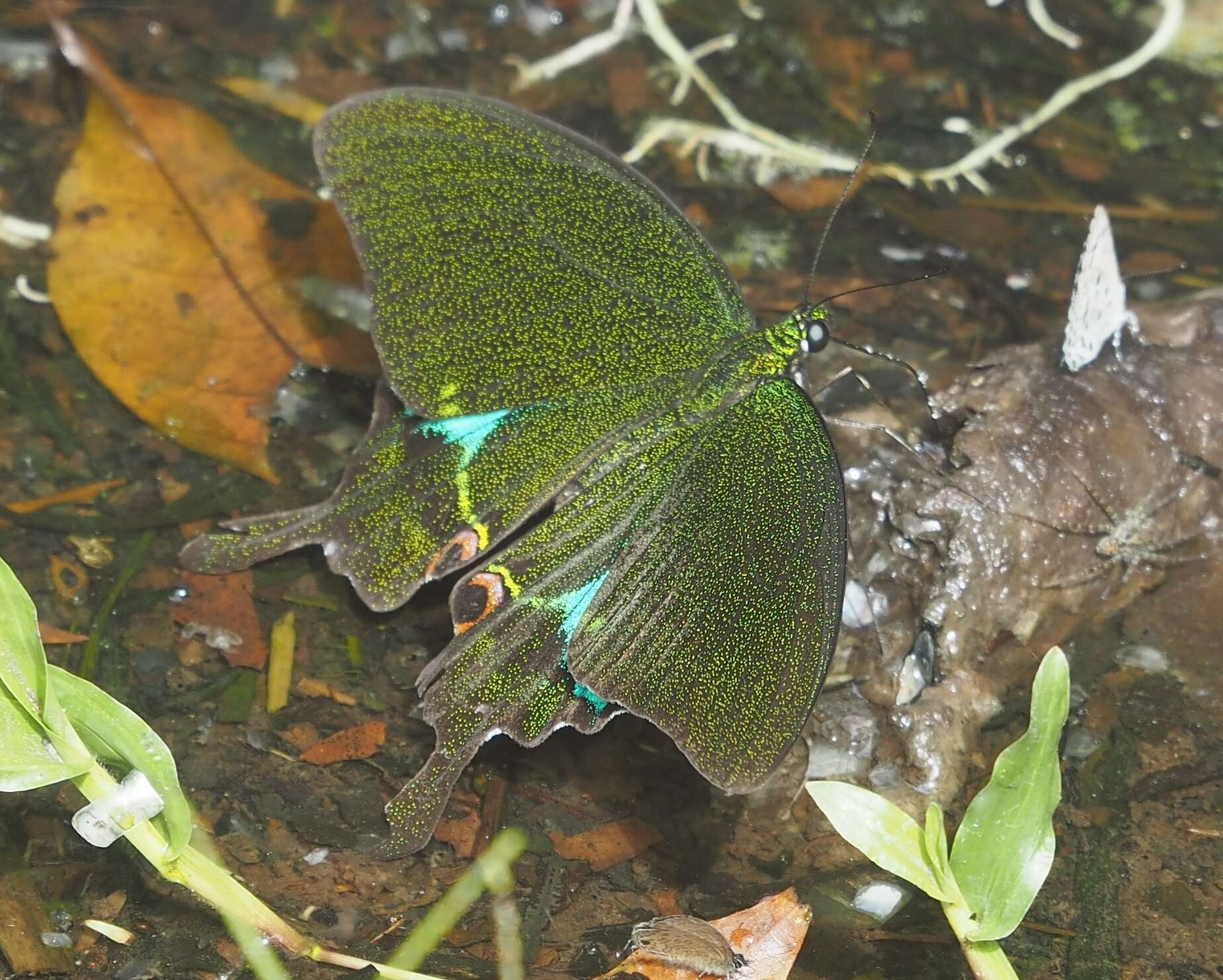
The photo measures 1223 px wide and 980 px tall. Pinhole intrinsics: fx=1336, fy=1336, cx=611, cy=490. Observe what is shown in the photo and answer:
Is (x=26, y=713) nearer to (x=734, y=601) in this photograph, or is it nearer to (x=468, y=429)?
(x=468, y=429)

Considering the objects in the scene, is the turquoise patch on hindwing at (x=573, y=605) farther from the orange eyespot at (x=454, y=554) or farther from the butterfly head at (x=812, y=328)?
the butterfly head at (x=812, y=328)

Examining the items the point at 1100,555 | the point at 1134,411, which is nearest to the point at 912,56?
the point at 1134,411

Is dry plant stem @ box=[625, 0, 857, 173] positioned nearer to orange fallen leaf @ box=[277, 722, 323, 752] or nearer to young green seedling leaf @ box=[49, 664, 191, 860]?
orange fallen leaf @ box=[277, 722, 323, 752]

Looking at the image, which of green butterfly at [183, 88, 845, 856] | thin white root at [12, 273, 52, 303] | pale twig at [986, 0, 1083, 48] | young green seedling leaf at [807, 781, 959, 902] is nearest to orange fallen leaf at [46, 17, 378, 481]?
thin white root at [12, 273, 52, 303]

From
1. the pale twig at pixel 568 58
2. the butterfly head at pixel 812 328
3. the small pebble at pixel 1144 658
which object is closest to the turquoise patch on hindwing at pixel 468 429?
the butterfly head at pixel 812 328

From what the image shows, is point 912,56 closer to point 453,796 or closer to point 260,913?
point 453,796

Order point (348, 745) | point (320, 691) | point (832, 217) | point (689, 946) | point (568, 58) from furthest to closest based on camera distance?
point (568, 58)
point (832, 217)
point (320, 691)
point (348, 745)
point (689, 946)

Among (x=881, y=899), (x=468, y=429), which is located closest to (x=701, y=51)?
(x=468, y=429)
